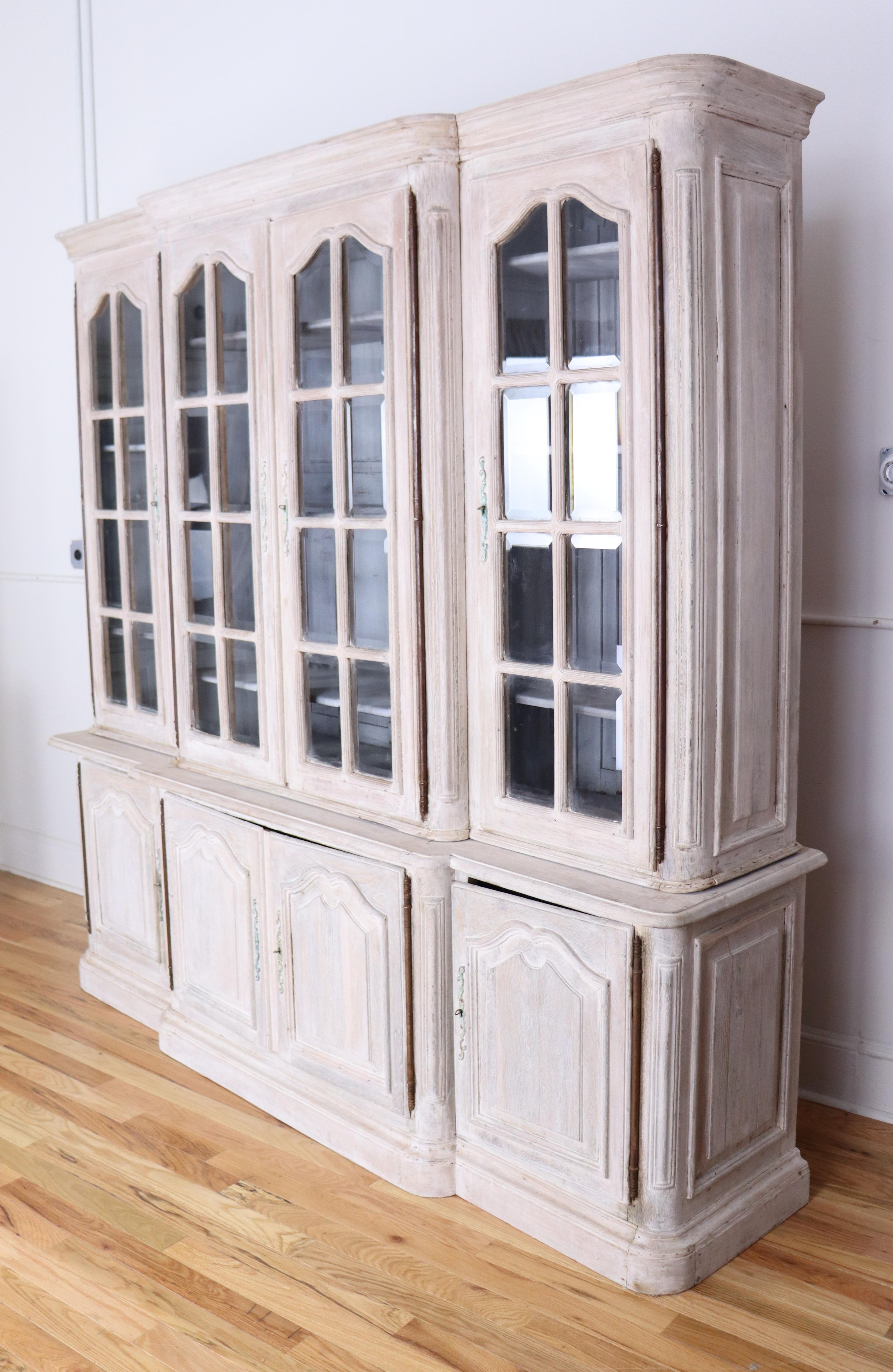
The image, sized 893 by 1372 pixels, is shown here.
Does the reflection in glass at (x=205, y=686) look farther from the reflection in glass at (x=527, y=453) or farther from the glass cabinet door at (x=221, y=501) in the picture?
the reflection in glass at (x=527, y=453)

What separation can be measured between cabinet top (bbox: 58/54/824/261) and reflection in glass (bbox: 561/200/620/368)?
157mm

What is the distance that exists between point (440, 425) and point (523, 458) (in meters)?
0.19

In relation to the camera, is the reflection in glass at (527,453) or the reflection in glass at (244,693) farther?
the reflection in glass at (244,693)

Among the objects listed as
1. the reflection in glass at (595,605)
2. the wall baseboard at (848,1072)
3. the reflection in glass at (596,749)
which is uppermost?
the reflection in glass at (595,605)

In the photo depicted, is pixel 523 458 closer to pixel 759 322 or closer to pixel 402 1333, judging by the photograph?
pixel 759 322

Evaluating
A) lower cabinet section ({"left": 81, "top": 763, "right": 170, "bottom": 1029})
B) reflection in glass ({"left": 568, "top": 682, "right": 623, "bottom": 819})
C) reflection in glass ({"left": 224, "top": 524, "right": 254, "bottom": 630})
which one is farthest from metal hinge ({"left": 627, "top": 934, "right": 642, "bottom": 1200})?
lower cabinet section ({"left": 81, "top": 763, "right": 170, "bottom": 1029})

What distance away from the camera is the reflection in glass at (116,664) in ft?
11.2

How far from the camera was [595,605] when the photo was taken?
2.21m

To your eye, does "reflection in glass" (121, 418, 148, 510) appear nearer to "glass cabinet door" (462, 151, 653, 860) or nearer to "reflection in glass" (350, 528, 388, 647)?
"reflection in glass" (350, 528, 388, 647)

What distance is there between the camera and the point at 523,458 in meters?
2.29

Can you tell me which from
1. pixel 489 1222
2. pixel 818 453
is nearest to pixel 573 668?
pixel 818 453

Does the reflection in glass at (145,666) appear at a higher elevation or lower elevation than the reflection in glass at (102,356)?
lower

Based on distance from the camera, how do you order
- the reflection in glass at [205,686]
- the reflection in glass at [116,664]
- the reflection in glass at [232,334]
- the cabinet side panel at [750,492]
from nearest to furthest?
the cabinet side panel at [750,492], the reflection in glass at [232,334], the reflection in glass at [205,686], the reflection in glass at [116,664]

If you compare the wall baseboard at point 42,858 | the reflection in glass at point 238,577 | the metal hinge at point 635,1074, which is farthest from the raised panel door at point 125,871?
the metal hinge at point 635,1074
